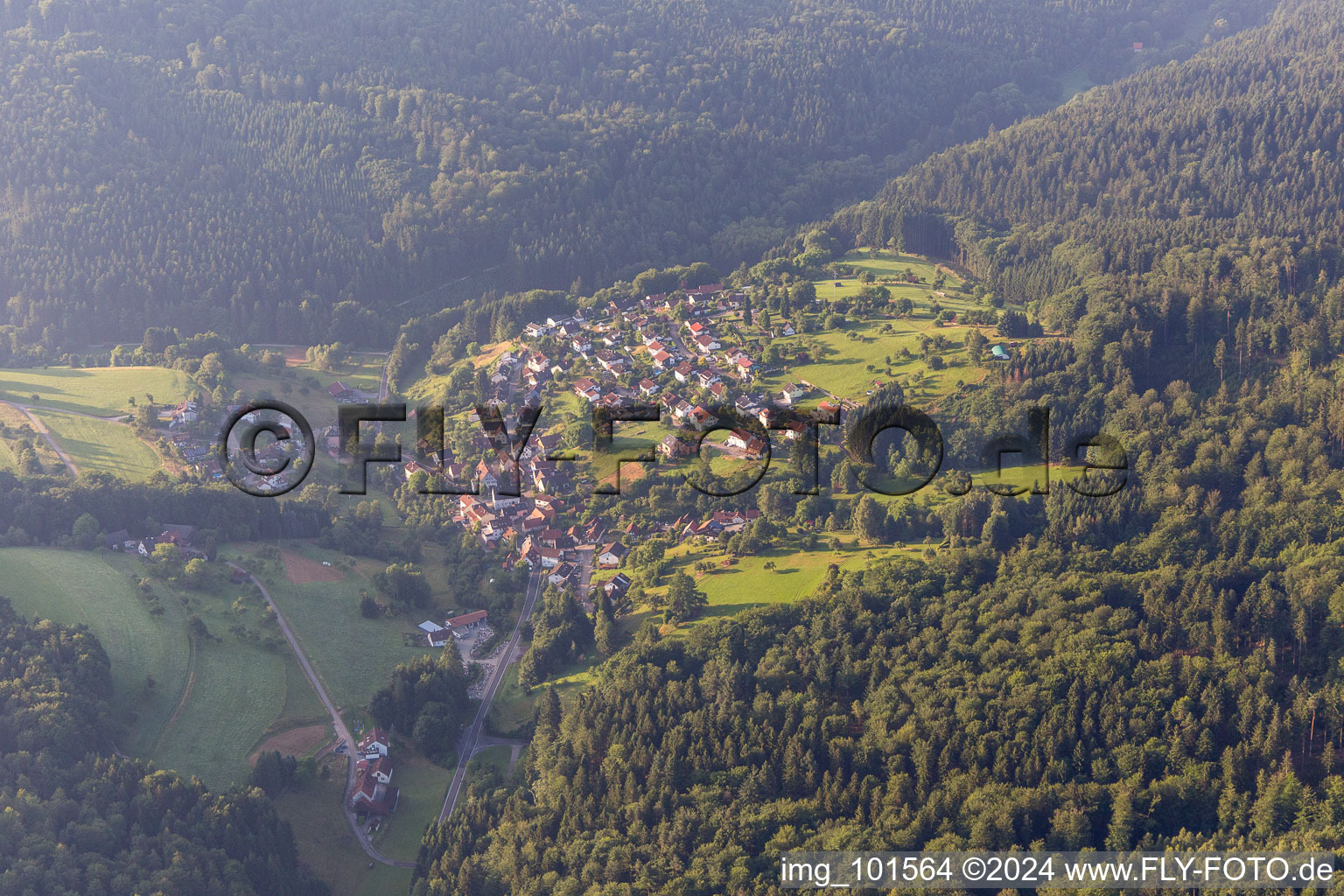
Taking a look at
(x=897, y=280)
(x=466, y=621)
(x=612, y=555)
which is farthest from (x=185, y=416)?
(x=897, y=280)

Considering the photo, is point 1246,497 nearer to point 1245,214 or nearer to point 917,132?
point 1245,214

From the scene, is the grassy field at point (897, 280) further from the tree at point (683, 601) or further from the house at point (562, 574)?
the tree at point (683, 601)

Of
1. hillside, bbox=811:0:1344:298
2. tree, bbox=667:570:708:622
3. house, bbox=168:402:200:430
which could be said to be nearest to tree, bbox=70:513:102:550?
house, bbox=168:402:200:430

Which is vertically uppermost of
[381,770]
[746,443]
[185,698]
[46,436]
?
[46,436]


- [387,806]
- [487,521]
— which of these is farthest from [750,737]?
[487,521]

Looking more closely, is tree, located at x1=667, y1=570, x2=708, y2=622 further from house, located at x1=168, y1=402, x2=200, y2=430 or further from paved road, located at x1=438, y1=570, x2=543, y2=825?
→ house, located at x1=168, y1=402, x2=200, y2=430

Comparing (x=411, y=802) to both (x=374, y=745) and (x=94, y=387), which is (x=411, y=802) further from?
(x=94, y=387)
